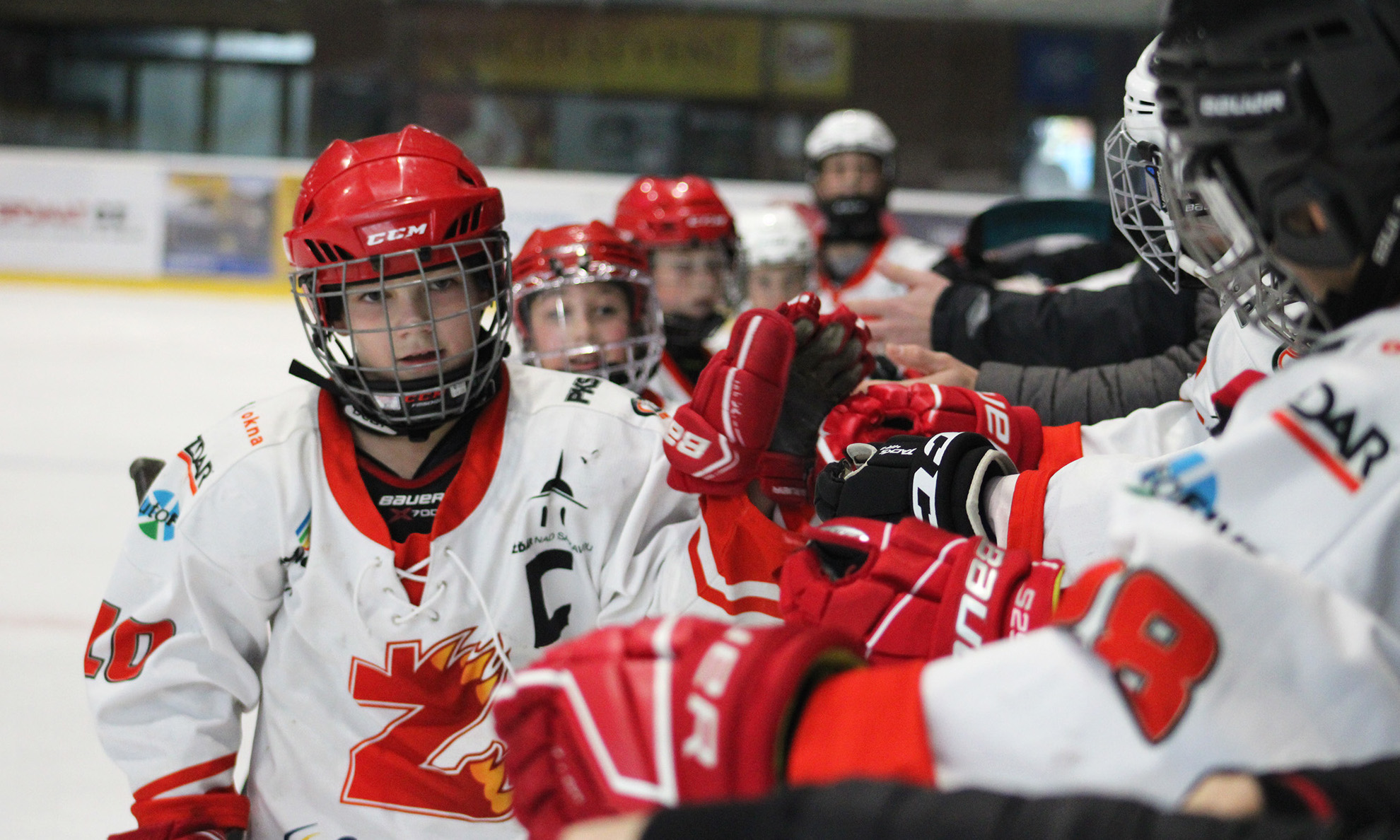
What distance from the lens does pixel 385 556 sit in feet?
4.25

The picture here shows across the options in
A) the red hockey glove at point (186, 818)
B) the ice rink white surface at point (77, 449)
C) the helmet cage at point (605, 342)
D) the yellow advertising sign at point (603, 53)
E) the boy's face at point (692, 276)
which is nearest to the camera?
the red hockey glove at point (186, 818)

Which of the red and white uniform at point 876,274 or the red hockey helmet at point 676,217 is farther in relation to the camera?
the red and white uniform at point 876,274

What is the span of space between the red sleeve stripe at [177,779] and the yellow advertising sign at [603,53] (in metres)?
6.90

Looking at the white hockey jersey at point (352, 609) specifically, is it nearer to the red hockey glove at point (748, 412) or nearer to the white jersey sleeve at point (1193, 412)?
the red hockey glove at point (748, 412)

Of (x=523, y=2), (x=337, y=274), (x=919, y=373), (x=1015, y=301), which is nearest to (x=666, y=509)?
(x=337, y=274)

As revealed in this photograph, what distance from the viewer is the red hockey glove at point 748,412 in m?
1.31

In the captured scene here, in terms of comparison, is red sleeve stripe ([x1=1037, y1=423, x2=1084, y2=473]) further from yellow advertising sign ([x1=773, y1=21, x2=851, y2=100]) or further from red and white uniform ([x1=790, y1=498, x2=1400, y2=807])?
yellow advertising sign ([x1=773, y1=21, x2=851, y2=100])

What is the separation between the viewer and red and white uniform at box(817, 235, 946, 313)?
4.11 m

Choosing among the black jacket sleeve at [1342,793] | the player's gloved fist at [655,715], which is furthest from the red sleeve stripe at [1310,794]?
the player's gloved fist at [655,715]

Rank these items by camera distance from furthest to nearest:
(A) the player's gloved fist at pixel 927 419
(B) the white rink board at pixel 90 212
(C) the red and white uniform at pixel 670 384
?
(B) the white rink board at pixel 90 212 → (C) the red and white uniform at pixel 670 384 → (A) the player's gloved fist at pixel 927 419

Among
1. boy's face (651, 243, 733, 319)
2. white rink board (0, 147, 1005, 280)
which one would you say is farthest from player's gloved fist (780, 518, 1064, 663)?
white rink board (0, 147, 1005, 280)

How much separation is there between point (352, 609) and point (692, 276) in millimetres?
1555

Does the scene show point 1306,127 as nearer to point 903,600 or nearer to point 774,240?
point 903,600

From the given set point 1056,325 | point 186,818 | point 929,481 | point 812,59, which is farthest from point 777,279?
point 812,59
